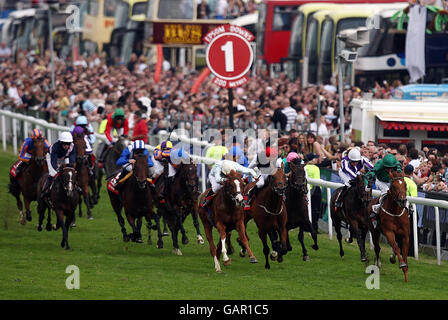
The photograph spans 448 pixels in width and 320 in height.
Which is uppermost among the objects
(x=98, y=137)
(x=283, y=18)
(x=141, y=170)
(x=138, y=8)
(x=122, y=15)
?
(x=141, y=170)

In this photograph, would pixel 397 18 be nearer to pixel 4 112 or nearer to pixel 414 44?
pixel 414 44

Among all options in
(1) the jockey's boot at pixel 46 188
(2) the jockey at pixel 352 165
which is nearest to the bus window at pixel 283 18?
(1) the jockey's boot at pixel 46 188

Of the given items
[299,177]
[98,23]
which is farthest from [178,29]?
[299,177]

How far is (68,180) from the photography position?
17.2 metres

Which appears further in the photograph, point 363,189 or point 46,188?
point 46,188

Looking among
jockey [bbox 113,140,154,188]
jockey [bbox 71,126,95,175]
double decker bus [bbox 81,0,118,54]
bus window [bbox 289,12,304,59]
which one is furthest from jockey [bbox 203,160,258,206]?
double decker bus [bbox 81,0,118,54]

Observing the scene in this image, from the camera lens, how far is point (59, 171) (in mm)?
17578

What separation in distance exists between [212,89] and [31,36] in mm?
22025

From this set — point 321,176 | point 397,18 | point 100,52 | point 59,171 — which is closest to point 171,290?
point 59,171

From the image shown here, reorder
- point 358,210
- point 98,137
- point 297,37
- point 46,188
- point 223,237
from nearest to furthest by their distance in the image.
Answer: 1. point 223,237
2. point 358,210
3. point 46,188
4. point 98,137
5. point 297,37

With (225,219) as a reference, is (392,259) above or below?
below

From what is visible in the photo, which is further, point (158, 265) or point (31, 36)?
point (31, 36)

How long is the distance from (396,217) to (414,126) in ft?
21.7

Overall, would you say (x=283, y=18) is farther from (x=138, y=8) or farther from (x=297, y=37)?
(x=138, y=8)
